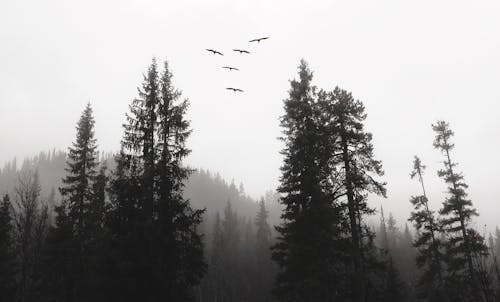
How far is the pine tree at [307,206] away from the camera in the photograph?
17.7 metres

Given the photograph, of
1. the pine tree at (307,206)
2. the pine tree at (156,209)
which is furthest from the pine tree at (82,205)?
the pine tree at (307,206)

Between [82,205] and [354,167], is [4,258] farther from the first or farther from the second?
[354,167]

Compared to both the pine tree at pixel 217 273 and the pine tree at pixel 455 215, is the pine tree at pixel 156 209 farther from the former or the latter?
the pine tree at pixel 217 273

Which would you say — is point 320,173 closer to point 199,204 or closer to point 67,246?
point 67,246

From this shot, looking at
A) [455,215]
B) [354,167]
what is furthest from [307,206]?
[455,215]

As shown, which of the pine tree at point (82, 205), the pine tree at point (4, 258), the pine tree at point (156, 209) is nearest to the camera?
the pine tree at point (156, 209)

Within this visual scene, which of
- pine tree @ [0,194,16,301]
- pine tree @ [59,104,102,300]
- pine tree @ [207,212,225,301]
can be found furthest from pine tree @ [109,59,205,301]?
pine tree @ [207,212,225,301]

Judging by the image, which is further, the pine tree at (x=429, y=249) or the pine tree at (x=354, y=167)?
the pine tree at (x=429, y=249)

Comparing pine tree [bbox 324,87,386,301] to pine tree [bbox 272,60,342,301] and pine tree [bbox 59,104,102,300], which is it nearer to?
pine tree [bbox 272,60,342,301]

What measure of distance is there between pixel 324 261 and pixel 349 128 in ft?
24.0

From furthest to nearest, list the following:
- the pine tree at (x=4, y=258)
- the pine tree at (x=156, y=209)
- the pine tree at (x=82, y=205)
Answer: the pine tree at (x=4, y=258) < the pine tree at (x=82, y=205) < the pine tree at (x=156, y=209)

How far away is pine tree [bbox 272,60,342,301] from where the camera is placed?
58.0 ft

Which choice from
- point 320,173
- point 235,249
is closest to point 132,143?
point 320,173

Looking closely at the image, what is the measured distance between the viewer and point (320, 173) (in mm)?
18953
